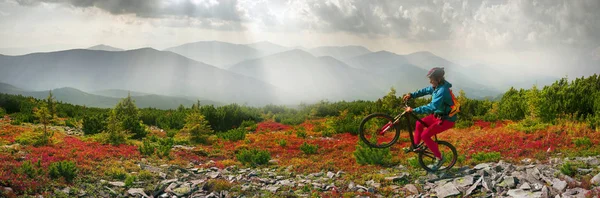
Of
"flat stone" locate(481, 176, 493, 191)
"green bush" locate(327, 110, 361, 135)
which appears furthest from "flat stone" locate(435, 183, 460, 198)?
"green bush" locate(327, 110, 361, 135)

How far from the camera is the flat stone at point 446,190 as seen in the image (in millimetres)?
9212

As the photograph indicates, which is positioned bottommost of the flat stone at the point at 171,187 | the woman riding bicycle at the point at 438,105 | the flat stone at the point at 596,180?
the flat stone at the point at 171,187

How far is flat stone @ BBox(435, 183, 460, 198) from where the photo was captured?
363 inches

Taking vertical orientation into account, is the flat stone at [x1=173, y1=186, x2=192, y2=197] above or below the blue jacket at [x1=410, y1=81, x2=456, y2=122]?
below

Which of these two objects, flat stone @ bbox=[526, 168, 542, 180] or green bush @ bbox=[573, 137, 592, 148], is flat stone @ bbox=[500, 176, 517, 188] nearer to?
flat stone @ bbox=[526, 168, 542, 180]

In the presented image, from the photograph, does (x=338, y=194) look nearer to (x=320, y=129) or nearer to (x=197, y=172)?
(x=197, y=172)

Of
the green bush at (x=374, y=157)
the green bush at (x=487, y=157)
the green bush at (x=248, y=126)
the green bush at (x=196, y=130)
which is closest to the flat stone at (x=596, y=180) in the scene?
the green bush at (x=487, y=157)

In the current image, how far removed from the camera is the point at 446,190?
30.9ft

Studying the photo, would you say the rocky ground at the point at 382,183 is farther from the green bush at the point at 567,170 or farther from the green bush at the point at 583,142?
the green bush at the point at 583,142

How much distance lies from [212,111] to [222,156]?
13.6m

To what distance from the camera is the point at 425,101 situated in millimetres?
27516

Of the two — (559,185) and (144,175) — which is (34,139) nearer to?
(144,175)

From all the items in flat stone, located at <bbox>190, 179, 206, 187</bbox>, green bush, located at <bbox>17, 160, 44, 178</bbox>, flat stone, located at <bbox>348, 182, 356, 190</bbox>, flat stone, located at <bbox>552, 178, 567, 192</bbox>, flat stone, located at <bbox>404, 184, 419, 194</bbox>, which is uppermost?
flat stone, located at <bbox>552, 178, 567, 192</bbox>

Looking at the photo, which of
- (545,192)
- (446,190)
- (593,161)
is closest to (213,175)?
(446,190)
